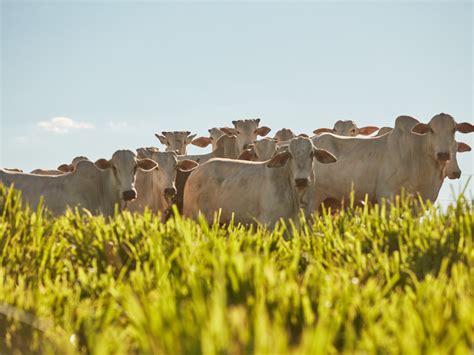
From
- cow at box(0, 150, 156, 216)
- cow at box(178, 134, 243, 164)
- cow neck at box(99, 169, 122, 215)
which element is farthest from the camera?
cow at box(178, 134, 243, 164)

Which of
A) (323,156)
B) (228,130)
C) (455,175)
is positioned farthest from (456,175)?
(228,130)

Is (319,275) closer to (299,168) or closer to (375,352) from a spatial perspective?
(375,352)

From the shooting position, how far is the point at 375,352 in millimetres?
2807

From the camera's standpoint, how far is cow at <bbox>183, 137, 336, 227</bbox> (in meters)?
Result: 8.41

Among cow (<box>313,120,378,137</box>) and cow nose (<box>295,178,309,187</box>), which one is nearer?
cow nose (<box>295,178,309,187</box>)

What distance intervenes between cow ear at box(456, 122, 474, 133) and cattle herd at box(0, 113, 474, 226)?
0.6 inches

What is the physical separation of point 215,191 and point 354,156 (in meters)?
2.37

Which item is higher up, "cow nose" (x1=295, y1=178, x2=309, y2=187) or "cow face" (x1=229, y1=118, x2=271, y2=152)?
"cow face" (x1=229, y1=118, x2=271, y2=152)

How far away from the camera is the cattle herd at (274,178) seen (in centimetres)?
862

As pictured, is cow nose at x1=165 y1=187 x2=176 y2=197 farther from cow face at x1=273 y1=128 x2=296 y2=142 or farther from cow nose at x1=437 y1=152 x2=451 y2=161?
cow face at x1=273 y1=128 x2=296 y2=142

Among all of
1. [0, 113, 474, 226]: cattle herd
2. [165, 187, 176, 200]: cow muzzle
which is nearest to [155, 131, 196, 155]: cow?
[0, 113, 474, 226]: cattle herd

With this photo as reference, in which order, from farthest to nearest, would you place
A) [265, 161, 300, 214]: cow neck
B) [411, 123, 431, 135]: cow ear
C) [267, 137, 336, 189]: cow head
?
1. [411, 123, 431, 135]: cow ear
2. [265, 161, 300, 214]: cow neck
3. [267, 137, 336, 189]: cow head

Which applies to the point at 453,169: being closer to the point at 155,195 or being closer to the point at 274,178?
the point at 274,178

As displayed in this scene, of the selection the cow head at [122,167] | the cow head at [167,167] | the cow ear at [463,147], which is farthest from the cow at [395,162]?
the cow head at [122,167]
